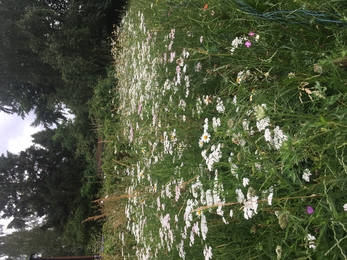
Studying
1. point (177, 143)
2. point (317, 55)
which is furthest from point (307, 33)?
point (177, 143)

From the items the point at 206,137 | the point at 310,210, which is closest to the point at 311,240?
the point at 310,210

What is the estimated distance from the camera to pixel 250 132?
1907 millimetres

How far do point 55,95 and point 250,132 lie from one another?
8722 mm

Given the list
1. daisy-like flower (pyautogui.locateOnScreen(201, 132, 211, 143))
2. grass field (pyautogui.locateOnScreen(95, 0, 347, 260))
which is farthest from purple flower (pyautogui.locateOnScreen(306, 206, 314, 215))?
daisy-like flower (pyautogui.locateOnScreen(201, 132, 211, 143))

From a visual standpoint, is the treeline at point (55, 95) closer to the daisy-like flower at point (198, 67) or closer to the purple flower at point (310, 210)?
the daisy-like flower at point (198, 67)

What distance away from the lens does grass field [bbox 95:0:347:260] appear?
154 centimetres

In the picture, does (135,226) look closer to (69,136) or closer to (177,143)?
(177,143)

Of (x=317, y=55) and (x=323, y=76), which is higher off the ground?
(x=317, y=55)

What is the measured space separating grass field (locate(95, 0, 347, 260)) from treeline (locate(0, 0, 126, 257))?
4468 mm

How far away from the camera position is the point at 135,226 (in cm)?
446

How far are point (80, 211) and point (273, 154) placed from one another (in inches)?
364

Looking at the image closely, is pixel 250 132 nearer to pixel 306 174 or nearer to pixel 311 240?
pixel 306 174

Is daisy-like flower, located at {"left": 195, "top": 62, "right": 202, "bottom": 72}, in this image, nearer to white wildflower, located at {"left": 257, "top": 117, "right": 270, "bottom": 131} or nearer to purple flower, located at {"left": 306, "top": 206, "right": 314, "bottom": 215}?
white wildflower, located at {"left": 257, "top": 117, "right": 270, "bottom": 131}

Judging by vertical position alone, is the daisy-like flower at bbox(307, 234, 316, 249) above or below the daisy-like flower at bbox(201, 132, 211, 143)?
below
